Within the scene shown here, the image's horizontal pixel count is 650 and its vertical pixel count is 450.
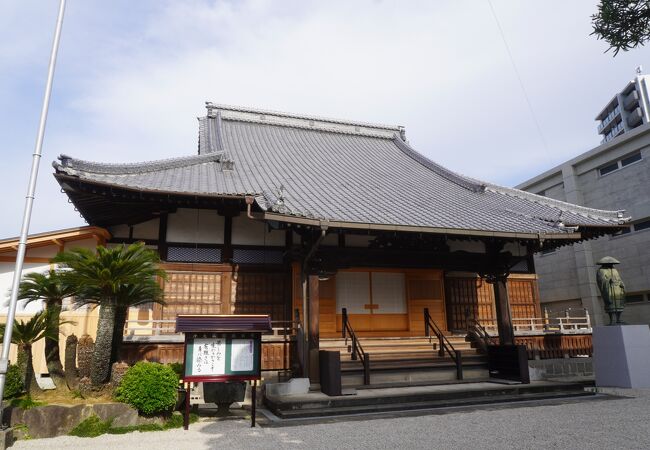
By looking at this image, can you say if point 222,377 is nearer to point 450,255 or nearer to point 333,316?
point 333,316

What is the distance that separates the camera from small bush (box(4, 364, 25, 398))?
7.74 metres

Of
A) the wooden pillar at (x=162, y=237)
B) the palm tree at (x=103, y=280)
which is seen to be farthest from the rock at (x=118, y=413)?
the wooden pillar at (x=162, y=237)

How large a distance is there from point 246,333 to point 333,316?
4833 mm

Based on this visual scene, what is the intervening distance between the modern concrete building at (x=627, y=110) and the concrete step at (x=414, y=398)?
146ft

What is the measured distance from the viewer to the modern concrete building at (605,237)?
22.5 metres

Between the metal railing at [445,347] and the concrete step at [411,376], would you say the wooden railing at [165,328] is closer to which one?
the concrete step at [411,376]

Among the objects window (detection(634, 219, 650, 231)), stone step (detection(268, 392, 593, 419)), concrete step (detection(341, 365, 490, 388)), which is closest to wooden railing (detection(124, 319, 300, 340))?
concrete step (detection(341, 365, 490, 388))

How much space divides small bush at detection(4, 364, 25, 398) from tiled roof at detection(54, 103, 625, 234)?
3951 millimetres

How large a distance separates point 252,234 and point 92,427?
6199 millimetres

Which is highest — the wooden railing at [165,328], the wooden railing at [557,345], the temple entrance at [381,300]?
the temple entrance at [381,300]

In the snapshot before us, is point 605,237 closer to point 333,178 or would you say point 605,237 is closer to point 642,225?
point 642,225

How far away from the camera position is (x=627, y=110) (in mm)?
51594

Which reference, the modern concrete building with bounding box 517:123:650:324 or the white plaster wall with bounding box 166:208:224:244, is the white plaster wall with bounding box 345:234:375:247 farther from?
the modern concrete building with bounding box 517:123:650:324

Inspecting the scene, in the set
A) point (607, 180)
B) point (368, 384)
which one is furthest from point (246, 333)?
point (607, 180)
